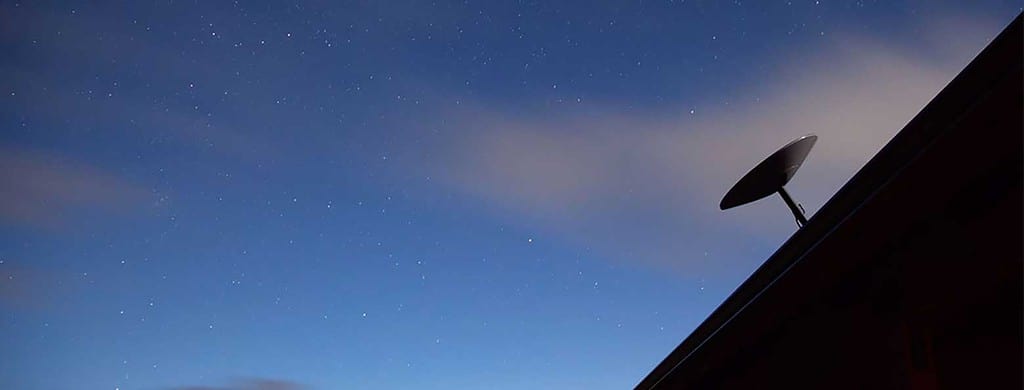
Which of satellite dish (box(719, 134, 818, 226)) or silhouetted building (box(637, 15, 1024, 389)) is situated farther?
satellite dish (box(719, 134, 818, 226))

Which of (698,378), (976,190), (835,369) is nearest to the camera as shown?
(976,190)

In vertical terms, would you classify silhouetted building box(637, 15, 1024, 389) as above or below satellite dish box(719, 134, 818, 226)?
below

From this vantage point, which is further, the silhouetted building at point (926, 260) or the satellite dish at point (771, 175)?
the satellite dish at point (771, 175)

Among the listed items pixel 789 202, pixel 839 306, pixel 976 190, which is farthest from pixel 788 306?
pixel 789 202

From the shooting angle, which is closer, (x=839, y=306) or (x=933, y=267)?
(x=933, y=267)

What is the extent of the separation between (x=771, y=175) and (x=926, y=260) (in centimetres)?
205

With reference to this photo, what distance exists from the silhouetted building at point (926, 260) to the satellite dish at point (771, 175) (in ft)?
5.15

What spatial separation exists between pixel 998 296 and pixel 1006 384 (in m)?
0.23

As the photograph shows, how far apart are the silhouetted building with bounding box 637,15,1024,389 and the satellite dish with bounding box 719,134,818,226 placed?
157 centimetres

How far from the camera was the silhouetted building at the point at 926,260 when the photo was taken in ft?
5.47

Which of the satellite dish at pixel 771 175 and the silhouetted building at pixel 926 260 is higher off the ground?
the satellite dish at pixel 771 175

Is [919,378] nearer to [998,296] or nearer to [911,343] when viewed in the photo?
[911,343]

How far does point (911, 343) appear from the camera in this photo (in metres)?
2.10

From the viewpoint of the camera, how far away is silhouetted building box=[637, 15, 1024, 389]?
1.67 metres
